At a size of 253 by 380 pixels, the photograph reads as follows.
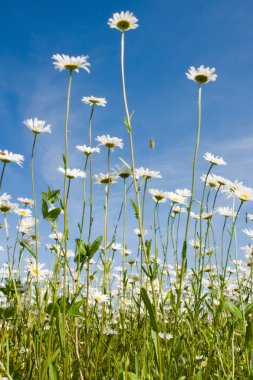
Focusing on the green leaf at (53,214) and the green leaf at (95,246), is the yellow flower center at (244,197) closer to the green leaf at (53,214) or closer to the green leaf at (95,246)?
the green leaf at (95,246)

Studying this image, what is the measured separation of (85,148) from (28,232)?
0.80 m

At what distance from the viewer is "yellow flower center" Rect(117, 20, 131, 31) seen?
194 centimetres

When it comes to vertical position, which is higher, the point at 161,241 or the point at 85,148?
the point at 85,148

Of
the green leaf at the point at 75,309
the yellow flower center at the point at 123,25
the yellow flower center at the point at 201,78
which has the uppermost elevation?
the yellow flower center at the point at 123,25

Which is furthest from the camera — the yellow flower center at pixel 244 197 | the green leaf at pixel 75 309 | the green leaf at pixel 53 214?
the yellow flower center at pixel 244 197

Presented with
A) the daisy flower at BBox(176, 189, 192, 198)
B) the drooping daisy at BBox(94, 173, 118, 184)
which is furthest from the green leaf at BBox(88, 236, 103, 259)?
the daisy flower at BBox(176, 189, 192, 198)

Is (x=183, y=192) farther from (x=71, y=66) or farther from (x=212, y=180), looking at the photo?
(x=71, y=66)

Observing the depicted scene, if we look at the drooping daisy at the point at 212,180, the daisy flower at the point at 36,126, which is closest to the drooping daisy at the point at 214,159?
the drooping daisy at the point at 212,180

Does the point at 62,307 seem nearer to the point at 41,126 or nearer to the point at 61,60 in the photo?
the point at 41,126

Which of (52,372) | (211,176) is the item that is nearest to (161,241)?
(211,176)

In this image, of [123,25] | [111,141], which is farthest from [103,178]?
[123,25]

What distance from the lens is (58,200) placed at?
82.7 inches

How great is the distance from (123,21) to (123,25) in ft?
0.05

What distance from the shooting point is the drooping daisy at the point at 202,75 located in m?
2.13
